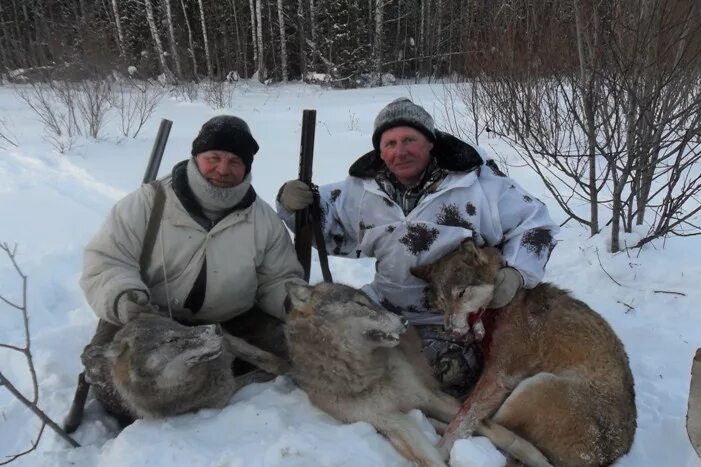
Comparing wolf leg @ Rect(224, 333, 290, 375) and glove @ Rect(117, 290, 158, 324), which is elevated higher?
glove @ Rect(117, 290, 158, 324)

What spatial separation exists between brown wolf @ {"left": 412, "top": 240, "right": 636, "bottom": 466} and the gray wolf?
1.34 metres

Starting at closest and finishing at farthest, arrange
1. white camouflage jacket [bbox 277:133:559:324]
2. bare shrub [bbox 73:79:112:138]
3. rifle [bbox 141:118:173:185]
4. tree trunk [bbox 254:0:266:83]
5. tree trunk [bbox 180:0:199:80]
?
white camouflage jacket [bbox 277:133:559:324], rifle [bbox 141:118:173:185], bare shrub [bbox 73:79:112:138], tree trunk [bbox 254:0:266:83], tree trunk [bbox 180:0:199:80]

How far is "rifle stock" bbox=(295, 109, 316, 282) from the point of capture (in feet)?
12.9

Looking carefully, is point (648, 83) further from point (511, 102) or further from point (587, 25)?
point (511, 102)

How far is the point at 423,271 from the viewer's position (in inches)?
132

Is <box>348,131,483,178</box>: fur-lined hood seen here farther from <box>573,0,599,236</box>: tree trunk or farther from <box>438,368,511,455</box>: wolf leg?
<box>573,0,599,236</box>: tree trunk

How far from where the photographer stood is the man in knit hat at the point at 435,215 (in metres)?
3.35

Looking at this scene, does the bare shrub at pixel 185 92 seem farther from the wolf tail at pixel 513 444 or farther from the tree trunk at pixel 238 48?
the wolf tail at pixel 513 444

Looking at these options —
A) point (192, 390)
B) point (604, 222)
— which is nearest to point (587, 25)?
point (604, 222)

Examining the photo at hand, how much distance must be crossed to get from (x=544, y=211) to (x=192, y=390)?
252 centimetres

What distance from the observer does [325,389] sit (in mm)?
2846

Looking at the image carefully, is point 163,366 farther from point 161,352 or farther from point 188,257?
point 188,257

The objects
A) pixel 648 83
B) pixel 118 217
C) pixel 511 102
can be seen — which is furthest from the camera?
pixel 511 102

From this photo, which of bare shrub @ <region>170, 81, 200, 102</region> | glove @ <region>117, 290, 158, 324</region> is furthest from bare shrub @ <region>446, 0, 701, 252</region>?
bare shrub @ <region>170, 81, 200, 102</region>
